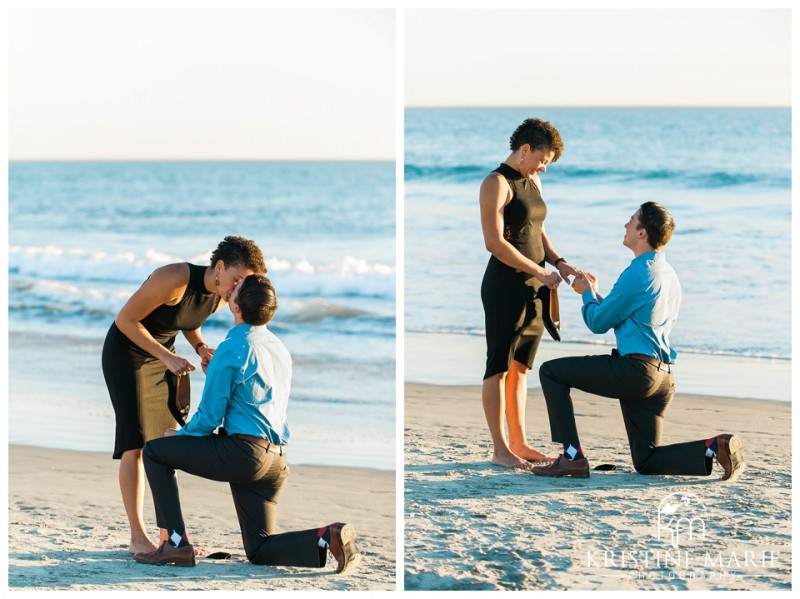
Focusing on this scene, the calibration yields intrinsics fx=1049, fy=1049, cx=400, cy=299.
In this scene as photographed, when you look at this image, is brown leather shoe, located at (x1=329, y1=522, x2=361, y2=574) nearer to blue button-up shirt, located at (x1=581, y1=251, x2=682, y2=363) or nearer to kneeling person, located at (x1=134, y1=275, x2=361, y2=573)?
kneeling person, located at (x1=134, y1=275, x2=361, y2=573)

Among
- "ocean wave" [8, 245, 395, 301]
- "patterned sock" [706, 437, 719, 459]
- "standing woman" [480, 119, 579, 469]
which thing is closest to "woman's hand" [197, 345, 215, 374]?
"standing woman" [480, 119, 579, 469]

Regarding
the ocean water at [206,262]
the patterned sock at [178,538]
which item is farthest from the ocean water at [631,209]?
the patterned sock at [178,538]

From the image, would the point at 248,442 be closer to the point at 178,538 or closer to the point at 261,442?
the point at 261,442

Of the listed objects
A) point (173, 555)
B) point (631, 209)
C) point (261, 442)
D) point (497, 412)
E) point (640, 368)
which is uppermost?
point (631, 209)

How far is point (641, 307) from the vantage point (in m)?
5.17

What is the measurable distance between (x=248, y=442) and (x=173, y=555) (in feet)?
2.06

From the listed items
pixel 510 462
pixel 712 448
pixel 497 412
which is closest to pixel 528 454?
pixel 510 462

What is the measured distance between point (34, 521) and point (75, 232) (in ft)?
67.8

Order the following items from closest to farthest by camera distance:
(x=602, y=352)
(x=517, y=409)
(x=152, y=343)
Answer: (x=152, y=343) → (x=517, y=409) → (x=602, y=352)

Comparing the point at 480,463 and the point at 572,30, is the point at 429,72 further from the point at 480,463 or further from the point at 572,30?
the point at 480,463

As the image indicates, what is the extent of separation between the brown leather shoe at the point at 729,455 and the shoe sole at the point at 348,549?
1.98m

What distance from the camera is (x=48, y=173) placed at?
33.2 metres

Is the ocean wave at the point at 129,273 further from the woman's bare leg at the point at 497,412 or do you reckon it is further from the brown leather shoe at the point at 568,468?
the brown leather shoe at the point at 568,468

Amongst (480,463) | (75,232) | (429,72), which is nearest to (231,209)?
(75,232)
